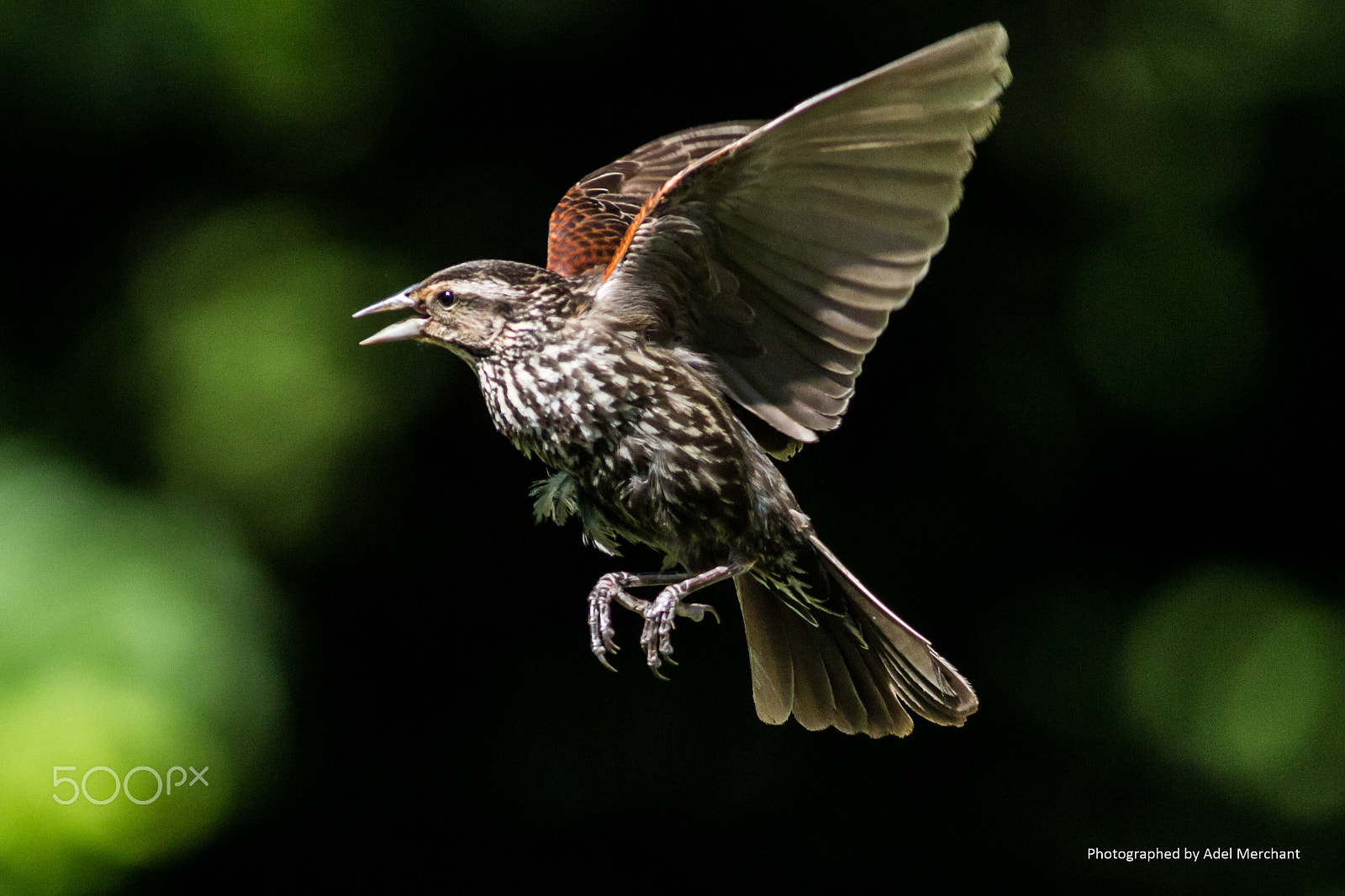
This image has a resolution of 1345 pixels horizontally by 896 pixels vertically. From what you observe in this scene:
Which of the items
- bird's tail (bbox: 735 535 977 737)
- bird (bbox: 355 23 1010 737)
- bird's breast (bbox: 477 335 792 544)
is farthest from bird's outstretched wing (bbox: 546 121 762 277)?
bird's tail (bbox: 735 535 977 737)

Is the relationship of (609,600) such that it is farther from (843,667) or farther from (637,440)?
(843,667)

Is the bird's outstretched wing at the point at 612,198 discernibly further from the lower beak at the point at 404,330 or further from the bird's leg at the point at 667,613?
the bird's leg at the point at 667,613

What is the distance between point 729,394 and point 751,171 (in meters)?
0.39

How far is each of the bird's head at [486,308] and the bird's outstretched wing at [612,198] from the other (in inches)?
6.5

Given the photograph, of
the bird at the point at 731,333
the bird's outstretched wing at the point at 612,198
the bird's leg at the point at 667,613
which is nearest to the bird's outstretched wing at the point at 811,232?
the bird at the point at 731,333

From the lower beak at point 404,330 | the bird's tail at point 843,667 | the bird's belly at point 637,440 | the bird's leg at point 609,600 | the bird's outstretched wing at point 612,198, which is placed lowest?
the bird's tail at point 843,667

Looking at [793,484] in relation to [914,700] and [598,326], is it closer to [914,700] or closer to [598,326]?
[914,700]

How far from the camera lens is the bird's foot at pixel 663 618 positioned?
1.92 m

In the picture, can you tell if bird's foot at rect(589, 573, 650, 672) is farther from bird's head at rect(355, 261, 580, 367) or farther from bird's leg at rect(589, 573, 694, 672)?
bird's head at rect(355, 261, 580, 367)

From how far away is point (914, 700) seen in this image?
7.85ft

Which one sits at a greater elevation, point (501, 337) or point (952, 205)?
point (952, 205)

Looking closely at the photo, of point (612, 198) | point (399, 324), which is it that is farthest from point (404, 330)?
point (612, 198)

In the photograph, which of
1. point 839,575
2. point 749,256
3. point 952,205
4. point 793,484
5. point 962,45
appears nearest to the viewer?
point 962,45

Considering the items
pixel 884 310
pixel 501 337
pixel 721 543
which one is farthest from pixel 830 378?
pixel 501 337
